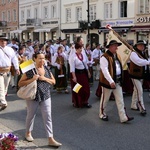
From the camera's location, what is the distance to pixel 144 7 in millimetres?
28312

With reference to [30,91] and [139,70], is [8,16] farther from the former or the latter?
[30,91]

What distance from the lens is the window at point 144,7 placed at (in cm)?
2805

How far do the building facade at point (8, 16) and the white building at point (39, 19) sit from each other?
2415 millimetres

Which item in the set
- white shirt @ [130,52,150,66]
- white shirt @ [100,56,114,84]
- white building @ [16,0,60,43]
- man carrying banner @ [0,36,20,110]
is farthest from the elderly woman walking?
white building @ [16,0,60,43]

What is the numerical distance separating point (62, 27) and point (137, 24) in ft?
40.7

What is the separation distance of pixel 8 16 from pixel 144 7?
32.4 meters

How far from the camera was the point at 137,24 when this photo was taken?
1133 inches

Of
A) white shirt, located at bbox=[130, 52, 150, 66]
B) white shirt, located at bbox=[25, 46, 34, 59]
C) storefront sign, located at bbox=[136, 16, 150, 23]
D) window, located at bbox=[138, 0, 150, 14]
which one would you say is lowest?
white shirt, located at bbox=[130, 52, 150, 66]

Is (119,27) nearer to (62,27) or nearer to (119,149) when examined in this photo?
(62,27)

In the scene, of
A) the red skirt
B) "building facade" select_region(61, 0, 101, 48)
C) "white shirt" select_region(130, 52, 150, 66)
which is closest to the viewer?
"white shirt" select_region(130, 52, 150, 66)

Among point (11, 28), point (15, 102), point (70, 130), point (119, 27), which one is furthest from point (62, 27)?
point (70, 130)

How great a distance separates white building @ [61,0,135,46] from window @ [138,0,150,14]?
28.1 inches

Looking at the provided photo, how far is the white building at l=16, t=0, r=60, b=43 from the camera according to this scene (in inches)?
1588

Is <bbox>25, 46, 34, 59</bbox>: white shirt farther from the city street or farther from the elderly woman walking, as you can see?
the elderly woman walking
